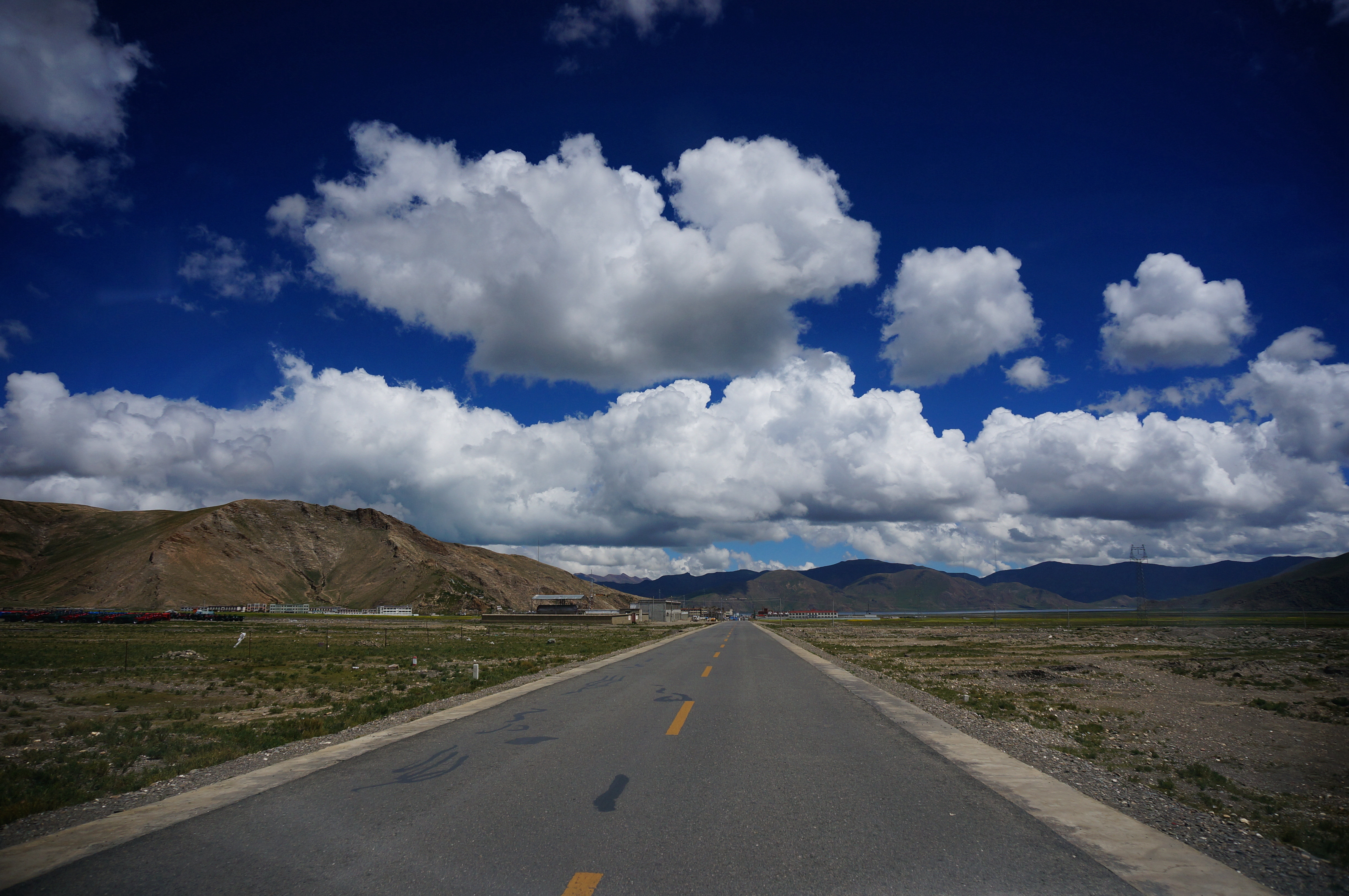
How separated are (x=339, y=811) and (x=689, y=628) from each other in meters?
93.8

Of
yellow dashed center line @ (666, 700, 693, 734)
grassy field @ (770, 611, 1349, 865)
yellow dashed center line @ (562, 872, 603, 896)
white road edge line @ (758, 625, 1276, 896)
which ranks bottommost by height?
grassy field @ (770, 611, 1349, 865)

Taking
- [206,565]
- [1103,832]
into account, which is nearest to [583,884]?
[1103,832]

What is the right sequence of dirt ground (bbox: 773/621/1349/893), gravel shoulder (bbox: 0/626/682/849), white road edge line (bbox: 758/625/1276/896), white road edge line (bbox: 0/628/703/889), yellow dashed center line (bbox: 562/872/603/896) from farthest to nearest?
gravel shoulder (bbox: 0/626/682/849) → dirt ground (bbox: 773/621/1349/893) → white road edge line (bbox: 0/628/703/889) → white road edge line (bbox: 758/625/1276/896) → yellow dashed center line (bbox: 562/872/603/896)

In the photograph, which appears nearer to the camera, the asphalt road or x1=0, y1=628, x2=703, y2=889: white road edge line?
the asphalt road

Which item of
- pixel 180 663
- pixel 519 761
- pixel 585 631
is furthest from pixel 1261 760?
pixel 585 631

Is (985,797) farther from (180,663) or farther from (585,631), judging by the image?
(585,631)

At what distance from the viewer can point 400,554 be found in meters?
191

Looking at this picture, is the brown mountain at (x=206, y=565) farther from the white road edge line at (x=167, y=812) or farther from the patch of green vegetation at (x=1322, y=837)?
the patch of green vegetation at (x=1322, y=837)

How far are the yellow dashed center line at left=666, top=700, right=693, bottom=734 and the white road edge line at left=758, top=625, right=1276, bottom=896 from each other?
4.31m

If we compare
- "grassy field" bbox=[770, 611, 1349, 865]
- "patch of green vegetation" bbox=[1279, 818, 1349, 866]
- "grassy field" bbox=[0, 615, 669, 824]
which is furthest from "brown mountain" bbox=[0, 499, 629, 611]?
"patch of green vegetation" bbox=[1279, 818, 1349, 866]

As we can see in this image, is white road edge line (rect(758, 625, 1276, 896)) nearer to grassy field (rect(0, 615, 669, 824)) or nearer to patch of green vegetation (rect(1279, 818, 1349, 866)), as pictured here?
patch of green vegetation (rect(1279, 818, 1349, 866))

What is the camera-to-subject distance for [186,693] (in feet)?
68.9

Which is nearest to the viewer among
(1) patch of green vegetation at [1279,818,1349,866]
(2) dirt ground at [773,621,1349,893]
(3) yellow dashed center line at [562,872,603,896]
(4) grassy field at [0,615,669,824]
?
(3) yellow dashed center line at [562,872,603,896]

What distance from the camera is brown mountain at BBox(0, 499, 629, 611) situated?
13112cm
